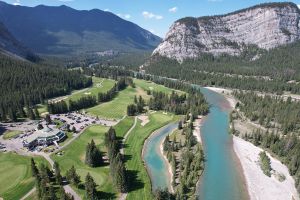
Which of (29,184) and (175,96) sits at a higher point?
(175,96)

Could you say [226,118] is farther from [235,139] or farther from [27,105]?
[27,105]

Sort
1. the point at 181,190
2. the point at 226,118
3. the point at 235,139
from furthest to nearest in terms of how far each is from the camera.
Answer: the point at 226,118, the point at 235,139, the point at 181,190

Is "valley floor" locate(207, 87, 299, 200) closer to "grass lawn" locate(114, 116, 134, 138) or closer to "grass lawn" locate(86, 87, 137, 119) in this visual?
"grass lawn" locate(114, 116, 134, 138)

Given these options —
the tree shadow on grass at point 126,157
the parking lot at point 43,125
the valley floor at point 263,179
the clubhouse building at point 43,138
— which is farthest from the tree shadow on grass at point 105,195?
the clubhouse building at point 43,138

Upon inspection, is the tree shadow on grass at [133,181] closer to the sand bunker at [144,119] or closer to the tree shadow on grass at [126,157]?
the tree shadow on grass at [126,157]

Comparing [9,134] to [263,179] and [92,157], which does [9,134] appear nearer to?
[92,157]

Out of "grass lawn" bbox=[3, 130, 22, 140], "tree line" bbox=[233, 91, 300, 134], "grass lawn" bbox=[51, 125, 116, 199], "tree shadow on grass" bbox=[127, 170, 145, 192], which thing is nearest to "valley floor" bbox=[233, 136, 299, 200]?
"tree line" bbox=[233, 91, 300, 134]

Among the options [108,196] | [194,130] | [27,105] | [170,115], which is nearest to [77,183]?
[108,196]
